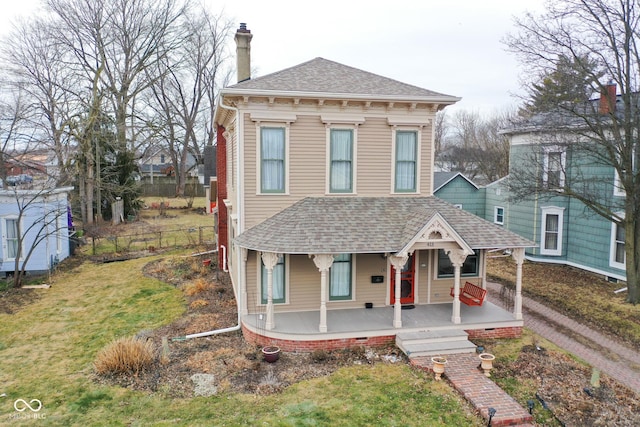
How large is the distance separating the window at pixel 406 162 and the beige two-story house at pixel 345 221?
3 centimetres

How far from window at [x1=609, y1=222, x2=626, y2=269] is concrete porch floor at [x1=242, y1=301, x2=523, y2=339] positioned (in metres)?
7.61

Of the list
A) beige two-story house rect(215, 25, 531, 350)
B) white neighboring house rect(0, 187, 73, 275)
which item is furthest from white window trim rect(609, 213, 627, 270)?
white neighboring house rect(0, 187, 73, 275)

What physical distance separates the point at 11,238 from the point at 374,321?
1639 cm

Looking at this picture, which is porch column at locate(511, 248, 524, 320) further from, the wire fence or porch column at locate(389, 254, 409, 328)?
the wire fence

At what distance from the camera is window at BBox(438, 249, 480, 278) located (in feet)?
46.1

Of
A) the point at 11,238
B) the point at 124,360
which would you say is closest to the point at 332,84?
the point at 124,360

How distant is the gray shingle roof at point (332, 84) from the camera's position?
1240 cm

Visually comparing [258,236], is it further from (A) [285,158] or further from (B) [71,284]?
(B) [71,284]

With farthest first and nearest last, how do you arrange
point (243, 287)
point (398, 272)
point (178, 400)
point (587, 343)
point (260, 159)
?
1. point (243, 287)
2. point (260, 159)
3. point (587, 343)
4. point (398, 272)
5. point (178, 400)

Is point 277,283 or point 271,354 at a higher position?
point 277,283

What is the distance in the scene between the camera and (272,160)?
12.8 meters

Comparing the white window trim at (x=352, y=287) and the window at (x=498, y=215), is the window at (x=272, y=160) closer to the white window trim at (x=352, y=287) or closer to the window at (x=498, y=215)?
the white window trim at (x=352, y=287)

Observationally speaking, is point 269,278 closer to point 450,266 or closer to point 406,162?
point 406,162

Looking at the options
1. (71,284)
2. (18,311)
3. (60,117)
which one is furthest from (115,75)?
(18,311)
